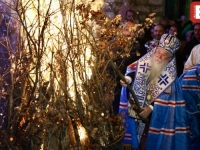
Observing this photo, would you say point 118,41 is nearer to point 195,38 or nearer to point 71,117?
point 71,117

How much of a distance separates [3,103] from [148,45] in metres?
2.74

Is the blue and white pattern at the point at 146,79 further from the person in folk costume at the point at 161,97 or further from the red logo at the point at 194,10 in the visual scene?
the red logo at the point at 194,10

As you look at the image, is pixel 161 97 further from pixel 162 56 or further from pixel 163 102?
pixel 162 56

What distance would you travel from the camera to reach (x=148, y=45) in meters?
6.88

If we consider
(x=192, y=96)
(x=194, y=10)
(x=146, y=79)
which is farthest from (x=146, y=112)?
(x=194, y=10)

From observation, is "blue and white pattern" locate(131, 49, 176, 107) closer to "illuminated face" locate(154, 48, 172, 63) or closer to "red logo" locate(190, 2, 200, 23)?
"illuminated face" locate(154, 48, 172, 63)

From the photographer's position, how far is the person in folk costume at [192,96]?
241 inches

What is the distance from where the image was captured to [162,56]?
592 cm

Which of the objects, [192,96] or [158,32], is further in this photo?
[158,32]

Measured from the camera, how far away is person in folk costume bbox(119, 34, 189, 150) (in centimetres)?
593

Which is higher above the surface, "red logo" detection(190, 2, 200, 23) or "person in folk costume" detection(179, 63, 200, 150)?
"red logo" detection(190, 2, 200, 23)

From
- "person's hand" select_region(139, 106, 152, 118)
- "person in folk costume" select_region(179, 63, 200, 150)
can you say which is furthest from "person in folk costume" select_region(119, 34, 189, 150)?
"person in folk costume" select_region(179, 63, 200, 150)

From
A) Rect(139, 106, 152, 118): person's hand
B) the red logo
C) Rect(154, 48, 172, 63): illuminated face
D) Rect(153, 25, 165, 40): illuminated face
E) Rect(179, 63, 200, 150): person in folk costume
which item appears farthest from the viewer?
the red logo

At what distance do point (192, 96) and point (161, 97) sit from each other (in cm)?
43
